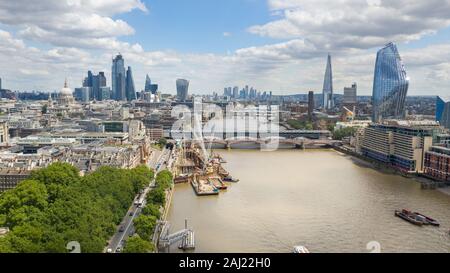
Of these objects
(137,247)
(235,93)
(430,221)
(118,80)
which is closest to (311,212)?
(430,221)

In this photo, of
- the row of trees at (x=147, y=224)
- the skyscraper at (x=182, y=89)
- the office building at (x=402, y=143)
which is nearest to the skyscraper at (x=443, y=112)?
the office building at (x=402, y=143)

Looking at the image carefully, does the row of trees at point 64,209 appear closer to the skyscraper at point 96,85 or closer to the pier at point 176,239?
the pier at point 176,239

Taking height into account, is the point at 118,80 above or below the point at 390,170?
above

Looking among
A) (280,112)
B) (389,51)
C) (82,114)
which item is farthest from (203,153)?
(280,112)

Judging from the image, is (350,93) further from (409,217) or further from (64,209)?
(64,209)
